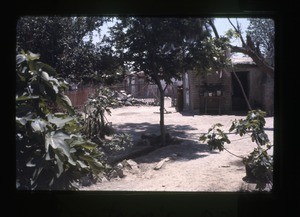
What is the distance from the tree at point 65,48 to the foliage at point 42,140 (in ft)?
20.7

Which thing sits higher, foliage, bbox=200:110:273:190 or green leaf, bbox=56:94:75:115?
green leaf, bbox=56:94:75:115

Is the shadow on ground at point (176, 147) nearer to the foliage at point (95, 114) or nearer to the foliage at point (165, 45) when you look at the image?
the foliage at point (95, 114)

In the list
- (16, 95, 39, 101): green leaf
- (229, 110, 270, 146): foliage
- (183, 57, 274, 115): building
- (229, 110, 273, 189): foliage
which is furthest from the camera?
(183, 57, 274, 115): building

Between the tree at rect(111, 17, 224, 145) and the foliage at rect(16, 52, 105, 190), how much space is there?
19.4 feet

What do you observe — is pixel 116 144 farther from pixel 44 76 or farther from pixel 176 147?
pixel 44 76

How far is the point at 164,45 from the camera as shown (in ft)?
31.2

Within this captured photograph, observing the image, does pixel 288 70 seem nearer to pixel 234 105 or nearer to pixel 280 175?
pixel 280 175

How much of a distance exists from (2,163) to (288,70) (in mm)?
2182

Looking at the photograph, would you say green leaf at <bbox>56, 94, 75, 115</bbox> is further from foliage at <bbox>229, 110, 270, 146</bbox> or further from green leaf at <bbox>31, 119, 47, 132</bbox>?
foliage at <bbox>229, 110, 270, 146</bbox>

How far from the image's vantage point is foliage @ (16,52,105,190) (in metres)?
3.07

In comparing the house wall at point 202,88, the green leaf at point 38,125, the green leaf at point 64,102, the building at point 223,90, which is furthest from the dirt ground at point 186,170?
the house wall at point 202,88

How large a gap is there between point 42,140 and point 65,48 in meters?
7.35

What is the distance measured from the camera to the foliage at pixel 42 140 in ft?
10.1

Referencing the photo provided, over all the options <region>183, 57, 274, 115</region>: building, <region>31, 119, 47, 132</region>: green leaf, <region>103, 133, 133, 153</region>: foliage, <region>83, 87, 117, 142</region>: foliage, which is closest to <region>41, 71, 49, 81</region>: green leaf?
<region>31, 119, 47, 132</region>: green leaf
